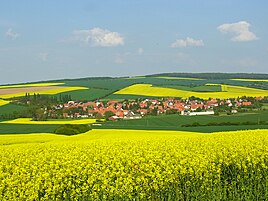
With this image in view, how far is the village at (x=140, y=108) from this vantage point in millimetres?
65062

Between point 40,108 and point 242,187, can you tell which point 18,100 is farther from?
point 242,187

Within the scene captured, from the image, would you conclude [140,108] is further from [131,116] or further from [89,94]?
[89,94]

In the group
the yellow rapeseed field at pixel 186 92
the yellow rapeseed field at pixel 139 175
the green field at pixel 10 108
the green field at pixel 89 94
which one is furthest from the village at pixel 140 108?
the yellow rapeseed field at pixel 139 175

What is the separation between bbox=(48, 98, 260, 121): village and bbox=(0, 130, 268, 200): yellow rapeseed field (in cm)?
4826

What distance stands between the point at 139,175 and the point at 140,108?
61321mm

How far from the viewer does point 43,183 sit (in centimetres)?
1000

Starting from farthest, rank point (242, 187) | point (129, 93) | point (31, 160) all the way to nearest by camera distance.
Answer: point (129, 93) → point (31, 160) → point (242, 187)

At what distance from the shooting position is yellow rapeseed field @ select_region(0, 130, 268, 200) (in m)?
9.85

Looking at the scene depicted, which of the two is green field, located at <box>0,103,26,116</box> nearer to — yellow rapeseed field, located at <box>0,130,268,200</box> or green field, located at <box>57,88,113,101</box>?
green field, located at <box>57,88,113,101</box>

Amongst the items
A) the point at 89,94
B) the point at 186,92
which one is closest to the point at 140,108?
the point at 89,94

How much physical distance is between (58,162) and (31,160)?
3.23 feet

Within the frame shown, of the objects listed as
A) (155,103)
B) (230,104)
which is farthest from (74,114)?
(230,104)

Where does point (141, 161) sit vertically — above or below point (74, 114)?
above

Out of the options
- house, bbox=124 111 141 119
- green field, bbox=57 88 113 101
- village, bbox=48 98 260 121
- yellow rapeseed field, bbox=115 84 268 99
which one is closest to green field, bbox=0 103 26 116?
village, bbox=48 98 260 121
